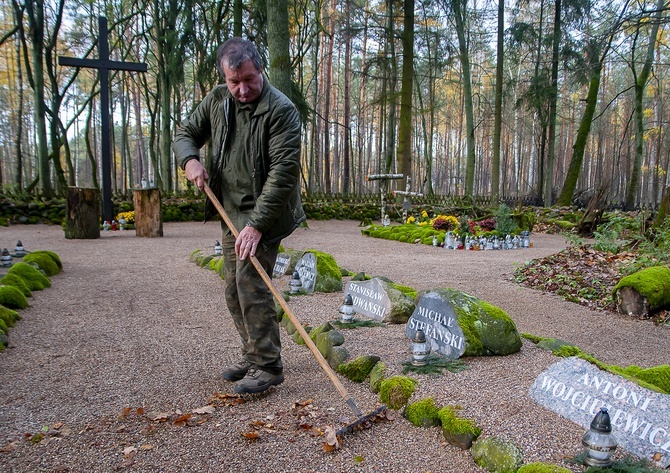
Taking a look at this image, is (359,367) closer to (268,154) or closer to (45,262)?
(268,154)

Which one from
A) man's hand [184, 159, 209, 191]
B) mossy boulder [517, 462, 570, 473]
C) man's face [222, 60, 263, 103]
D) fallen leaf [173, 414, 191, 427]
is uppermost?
man's face [222, 60, 263, 103]

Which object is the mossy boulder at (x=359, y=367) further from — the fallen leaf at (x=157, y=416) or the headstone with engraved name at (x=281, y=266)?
the headstone with engraved name at (x=281, y=266)

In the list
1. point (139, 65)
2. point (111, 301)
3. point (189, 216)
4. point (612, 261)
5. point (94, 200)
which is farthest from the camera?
point (189, 216)

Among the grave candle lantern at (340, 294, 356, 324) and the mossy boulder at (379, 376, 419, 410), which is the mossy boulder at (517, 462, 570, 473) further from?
the grave candle lantern at (340, 294, 356, 324)

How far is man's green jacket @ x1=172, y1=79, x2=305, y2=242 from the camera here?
2.58 metres

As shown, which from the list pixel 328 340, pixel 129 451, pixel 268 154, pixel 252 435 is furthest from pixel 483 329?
pixel 129 451

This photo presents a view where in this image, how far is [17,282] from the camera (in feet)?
16.6

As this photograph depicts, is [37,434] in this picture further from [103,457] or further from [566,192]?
[566,192]

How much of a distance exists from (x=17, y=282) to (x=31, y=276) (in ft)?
1.40

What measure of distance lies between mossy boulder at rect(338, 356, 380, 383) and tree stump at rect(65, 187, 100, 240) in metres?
8.61

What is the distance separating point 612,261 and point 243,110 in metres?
5.90

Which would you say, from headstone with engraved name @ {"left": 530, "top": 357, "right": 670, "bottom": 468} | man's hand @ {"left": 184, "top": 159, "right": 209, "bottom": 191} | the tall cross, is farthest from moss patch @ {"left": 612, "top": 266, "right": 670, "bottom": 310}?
the tall cross

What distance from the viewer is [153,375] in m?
3.12

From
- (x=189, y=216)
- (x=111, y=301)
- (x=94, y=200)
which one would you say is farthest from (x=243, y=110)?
(x=189, y=216)
